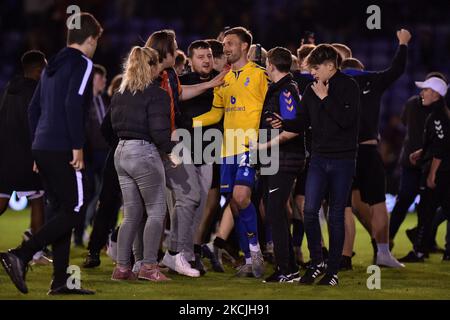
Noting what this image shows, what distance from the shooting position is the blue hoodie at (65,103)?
788 cm

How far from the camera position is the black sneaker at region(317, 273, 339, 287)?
28.9ft

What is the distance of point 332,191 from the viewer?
8.65m

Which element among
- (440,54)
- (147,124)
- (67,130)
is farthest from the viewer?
(440,54)

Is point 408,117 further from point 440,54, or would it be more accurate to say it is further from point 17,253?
point 440,54

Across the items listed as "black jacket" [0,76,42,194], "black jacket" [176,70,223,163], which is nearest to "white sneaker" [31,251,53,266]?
"black jacket" [0,76,42,194]

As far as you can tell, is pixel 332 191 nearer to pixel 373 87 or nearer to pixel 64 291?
pixel 373 87

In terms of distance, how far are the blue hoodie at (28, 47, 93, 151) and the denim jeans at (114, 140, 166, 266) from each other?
893 millimetres

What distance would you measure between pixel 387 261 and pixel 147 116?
3288 millimetres

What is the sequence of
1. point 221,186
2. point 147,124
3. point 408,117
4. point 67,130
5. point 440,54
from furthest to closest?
point 440,54 → point 408,117 → point 221,186 → point 147,124 → point 67,130

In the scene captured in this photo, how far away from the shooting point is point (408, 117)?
1189 centimetres

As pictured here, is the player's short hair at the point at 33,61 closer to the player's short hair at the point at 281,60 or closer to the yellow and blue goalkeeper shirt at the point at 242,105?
the yellow and blue goalkeeper shirt at the point at 242,105

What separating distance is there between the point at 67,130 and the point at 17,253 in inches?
42.7

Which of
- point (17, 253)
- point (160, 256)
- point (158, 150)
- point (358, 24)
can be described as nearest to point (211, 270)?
point (160, 256)


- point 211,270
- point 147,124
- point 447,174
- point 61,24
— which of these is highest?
point 61,24
